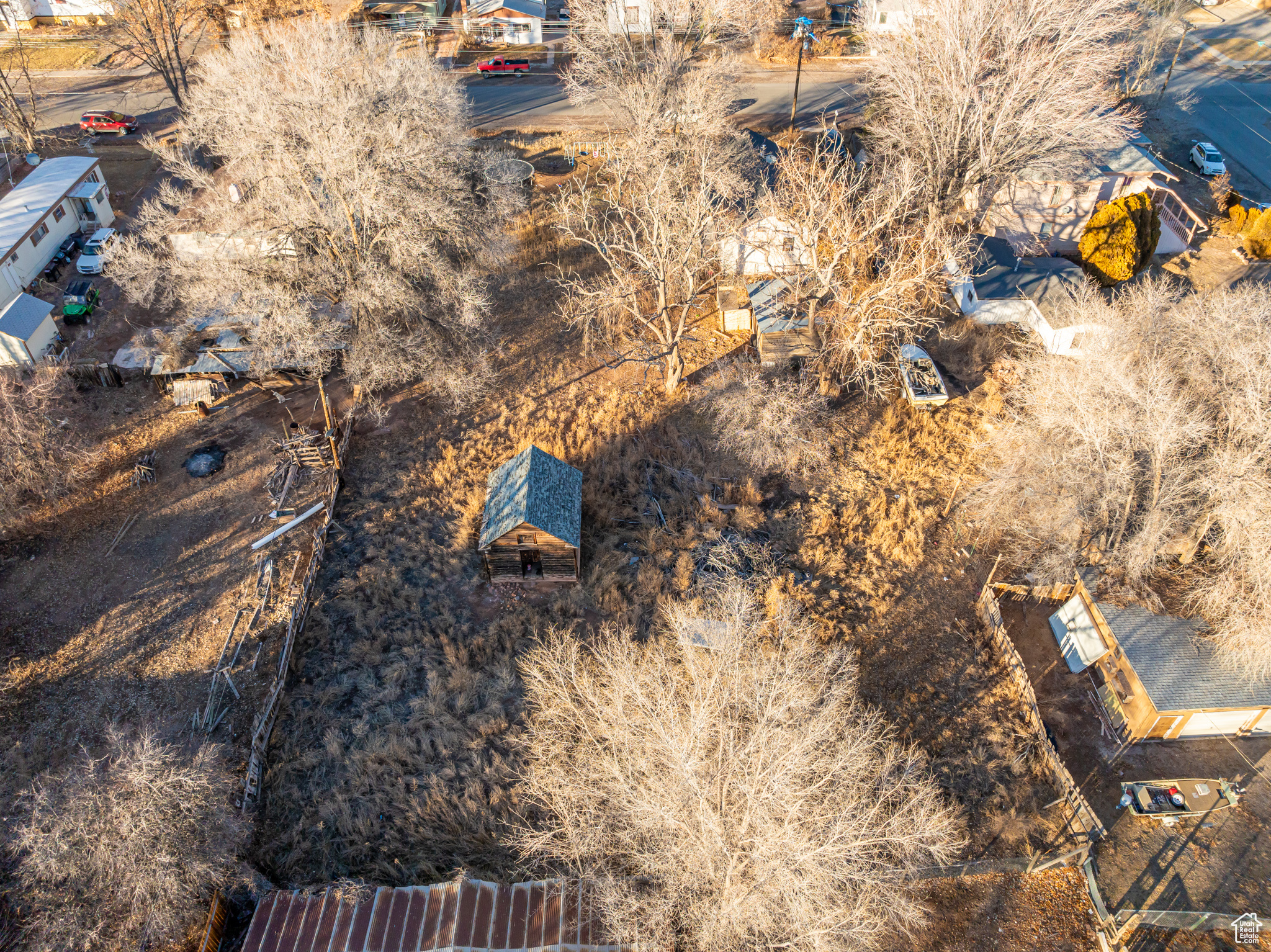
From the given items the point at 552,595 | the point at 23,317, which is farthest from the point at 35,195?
the point at 552,595

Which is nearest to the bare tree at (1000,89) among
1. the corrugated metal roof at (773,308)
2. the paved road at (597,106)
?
the corrugated metal roof at (773,308)

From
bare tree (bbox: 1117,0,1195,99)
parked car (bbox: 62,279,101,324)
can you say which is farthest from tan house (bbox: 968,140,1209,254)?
parked car (bbox: 62,279,101,324)

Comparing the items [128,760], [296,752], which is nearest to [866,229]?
[296,752]

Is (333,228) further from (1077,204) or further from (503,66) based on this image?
(1077,204)

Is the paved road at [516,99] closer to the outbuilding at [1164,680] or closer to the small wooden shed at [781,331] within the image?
the small wooden shed at [781,331]

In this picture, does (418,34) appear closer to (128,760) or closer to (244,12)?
(244,12)
